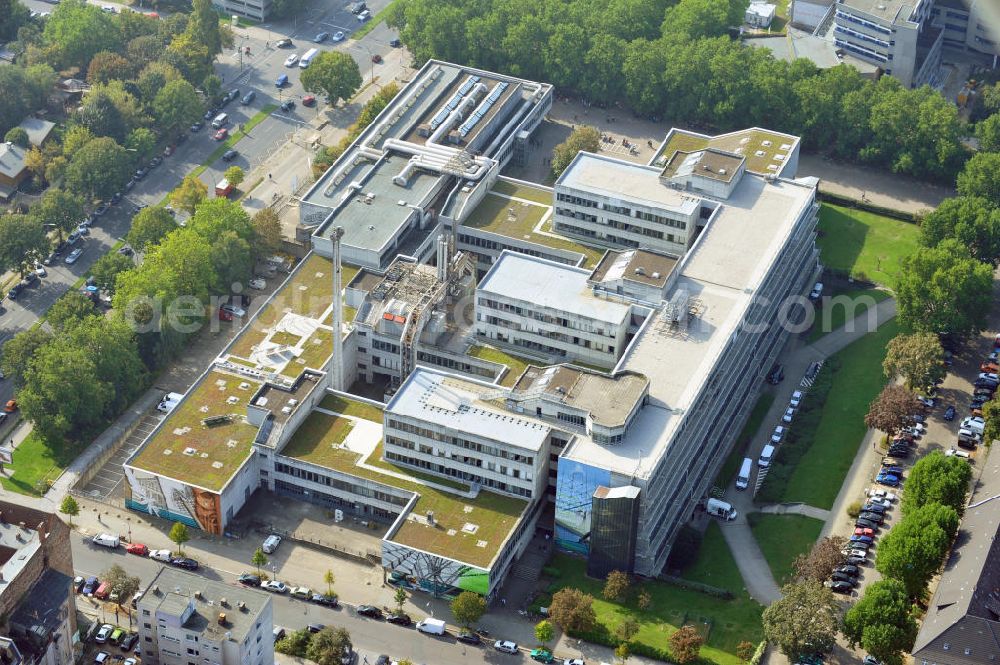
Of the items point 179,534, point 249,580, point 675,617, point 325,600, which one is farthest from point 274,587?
point 675,617

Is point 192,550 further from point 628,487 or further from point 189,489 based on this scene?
point 628,487

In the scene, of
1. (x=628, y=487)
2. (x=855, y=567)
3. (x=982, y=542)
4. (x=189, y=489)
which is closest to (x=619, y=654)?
(x=628, y=487)

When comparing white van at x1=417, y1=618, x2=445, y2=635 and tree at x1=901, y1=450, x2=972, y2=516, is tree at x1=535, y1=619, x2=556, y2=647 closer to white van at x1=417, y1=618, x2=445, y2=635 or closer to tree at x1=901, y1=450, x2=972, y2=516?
white van at x1=417, y1=618, x2=445, y2=635

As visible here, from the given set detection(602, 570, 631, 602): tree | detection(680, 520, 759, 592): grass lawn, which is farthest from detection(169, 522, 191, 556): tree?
detection(680, 520, 759, 592): grass lawn

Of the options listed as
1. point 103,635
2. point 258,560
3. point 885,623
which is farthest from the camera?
point 258,560

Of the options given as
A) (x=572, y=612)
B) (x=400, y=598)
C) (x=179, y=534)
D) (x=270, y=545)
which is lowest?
(x=179, y=534)

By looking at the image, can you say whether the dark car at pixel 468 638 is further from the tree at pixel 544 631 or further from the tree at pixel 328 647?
the tree at pixel 328 647

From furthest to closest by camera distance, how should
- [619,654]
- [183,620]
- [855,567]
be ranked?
1. [855,567]
2. [619,654]
3. [183,620]

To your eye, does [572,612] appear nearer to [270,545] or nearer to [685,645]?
[685,645]
